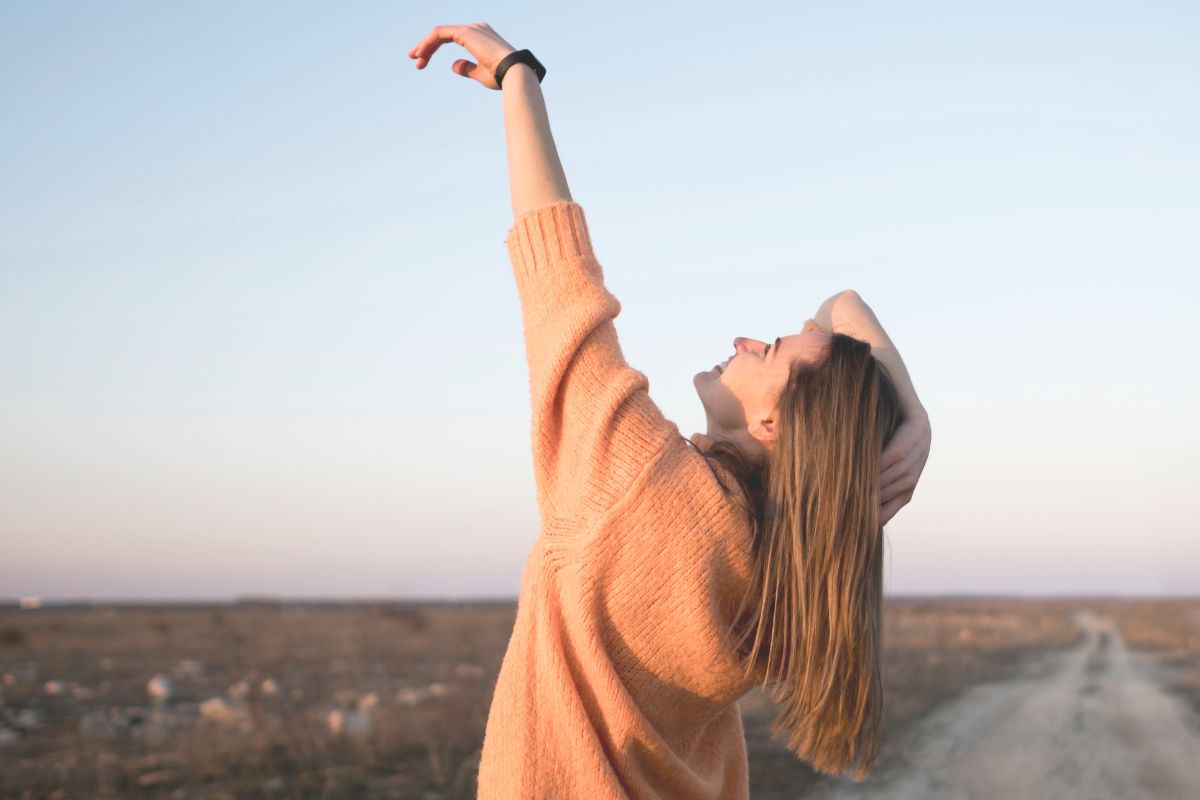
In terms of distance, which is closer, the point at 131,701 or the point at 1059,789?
the point at 1059,789

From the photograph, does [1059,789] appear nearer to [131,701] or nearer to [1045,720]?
[1045,720]

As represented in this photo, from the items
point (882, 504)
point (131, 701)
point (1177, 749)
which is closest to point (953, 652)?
point (1177, 749)

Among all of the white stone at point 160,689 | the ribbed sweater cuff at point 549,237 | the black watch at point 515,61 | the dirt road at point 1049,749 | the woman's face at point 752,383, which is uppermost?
the black watch at point 515,61

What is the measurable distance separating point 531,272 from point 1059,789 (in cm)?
842

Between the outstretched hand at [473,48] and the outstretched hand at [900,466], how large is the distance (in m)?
1.02

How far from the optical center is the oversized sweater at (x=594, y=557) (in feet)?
5.90

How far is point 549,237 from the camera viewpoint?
187 cm

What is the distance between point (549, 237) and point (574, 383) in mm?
259

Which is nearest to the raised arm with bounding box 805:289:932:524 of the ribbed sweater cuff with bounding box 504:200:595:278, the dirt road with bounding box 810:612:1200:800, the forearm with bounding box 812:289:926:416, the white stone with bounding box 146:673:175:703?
the forearm with bounding box 812:289:926:416

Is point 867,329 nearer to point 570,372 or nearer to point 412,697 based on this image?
point 570,372

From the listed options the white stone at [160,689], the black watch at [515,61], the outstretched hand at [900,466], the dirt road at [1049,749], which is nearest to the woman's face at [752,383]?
the outstretched hand at [900,466]

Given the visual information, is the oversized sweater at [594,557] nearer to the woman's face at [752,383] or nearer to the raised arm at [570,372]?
the raised arm at [570,372]

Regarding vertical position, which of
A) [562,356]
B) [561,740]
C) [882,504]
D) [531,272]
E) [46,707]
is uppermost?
[531,272]

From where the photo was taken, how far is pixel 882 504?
6.84ft
